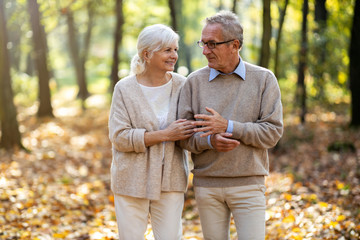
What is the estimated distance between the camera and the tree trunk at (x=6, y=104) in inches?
340

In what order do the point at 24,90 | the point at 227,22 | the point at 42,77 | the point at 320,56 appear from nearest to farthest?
the point at 227,22 < the point at 320,56 < the point at 42,77 < the point at 24,90

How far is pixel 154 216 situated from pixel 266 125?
3.95 feet

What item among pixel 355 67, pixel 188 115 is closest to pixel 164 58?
pixel 188 115

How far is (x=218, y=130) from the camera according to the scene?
3.05 metres

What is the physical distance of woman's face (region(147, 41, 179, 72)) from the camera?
3.26 metres

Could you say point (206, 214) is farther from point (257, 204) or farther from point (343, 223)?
point (343, 223)

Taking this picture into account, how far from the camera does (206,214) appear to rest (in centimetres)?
332

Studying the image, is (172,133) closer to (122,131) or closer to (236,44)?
(122,131)

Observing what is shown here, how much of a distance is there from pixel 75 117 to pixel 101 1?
5.60 m

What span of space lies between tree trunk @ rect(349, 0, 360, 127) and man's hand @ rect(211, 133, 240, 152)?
8.32 m

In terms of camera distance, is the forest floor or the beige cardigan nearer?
the beige cardigan

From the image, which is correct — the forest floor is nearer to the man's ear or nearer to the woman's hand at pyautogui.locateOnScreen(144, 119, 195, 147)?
the woman's hand at pyautogui.locateOnScreen(144, 119, 195, 147)

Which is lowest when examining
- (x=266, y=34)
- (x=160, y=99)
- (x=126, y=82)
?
(x=160, y=99)

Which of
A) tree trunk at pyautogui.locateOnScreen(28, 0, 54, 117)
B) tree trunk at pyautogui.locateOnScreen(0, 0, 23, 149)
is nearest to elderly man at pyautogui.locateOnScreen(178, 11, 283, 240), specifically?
tree trunk at pyautogui.locateOnScreen(0, 0, 23, 149)
